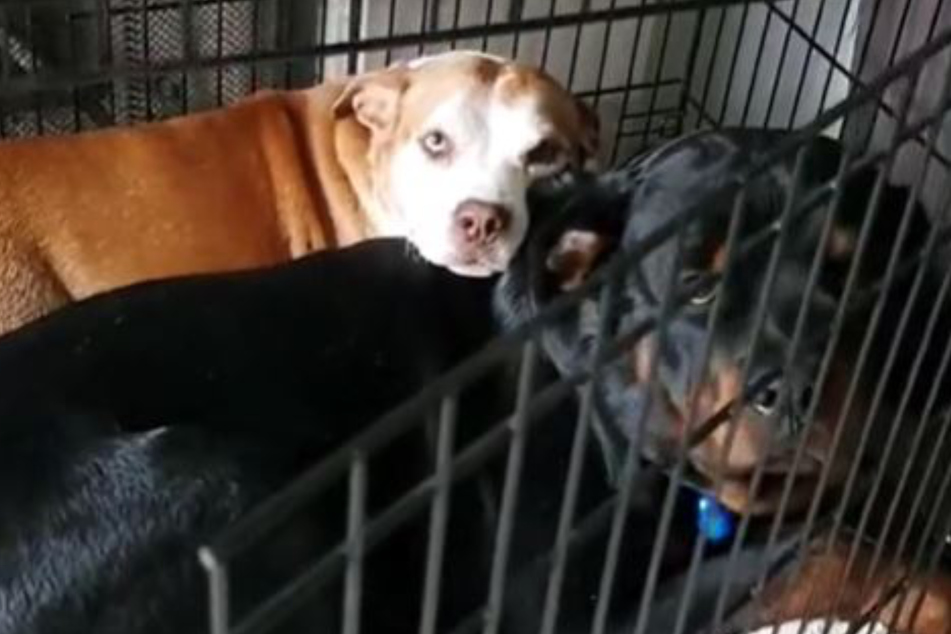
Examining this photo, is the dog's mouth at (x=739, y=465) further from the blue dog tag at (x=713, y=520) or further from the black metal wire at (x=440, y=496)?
the black metal wire at (x=440, y=496)

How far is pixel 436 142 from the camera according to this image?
61.9 inches

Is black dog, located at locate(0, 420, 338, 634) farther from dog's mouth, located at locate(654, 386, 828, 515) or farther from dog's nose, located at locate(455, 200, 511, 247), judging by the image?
dog's nose, located at locate(455, 200, 511, 247)

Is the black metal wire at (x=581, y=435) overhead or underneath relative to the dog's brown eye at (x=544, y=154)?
overhead

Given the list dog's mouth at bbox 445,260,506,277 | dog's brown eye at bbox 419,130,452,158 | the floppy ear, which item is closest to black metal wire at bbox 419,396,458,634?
the floppy ear

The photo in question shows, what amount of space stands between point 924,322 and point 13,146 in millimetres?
812

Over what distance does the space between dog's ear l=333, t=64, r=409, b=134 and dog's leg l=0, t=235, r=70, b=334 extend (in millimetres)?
317

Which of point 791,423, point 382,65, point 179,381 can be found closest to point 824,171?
point 791,423

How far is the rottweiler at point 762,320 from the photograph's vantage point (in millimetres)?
913

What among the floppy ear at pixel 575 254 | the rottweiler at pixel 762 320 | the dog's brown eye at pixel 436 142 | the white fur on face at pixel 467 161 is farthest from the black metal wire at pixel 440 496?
the dog's brown eye at pixel 436 142

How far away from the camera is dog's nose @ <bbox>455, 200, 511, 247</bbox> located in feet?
4.61

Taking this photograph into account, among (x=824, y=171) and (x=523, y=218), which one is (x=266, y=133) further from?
(x=824, y=171)

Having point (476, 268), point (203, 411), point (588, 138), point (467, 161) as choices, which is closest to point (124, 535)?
point (203, 411)

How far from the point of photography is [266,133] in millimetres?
1616

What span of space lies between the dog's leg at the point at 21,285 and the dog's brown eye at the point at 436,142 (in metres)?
0.35
